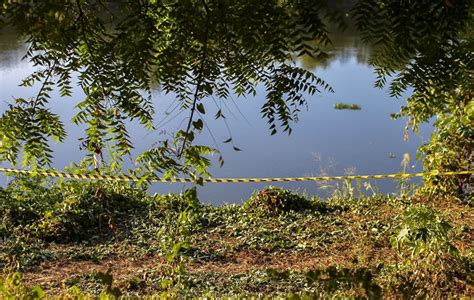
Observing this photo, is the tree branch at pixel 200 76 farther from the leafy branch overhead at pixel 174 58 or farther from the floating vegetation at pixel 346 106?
the floating vegetation at pixel 346 106

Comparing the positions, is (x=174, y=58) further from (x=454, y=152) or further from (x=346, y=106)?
(x=346, y=106)

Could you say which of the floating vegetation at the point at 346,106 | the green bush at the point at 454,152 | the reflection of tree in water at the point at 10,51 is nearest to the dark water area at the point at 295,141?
the floating vegetation at the point at 346,106

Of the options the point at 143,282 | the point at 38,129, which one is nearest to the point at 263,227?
the point at 143,282

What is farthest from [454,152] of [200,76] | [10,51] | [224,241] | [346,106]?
[10,51]

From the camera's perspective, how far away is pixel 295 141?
1010cm

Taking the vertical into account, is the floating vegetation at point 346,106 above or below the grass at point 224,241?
above

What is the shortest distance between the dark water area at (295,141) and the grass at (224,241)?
146 cm

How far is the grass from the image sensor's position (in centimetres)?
413

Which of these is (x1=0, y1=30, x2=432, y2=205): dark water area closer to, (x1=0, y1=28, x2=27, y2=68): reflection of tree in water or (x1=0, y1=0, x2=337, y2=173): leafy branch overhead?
(x1=0, y1=28, x2=27, y2=68): reflection of tree in water

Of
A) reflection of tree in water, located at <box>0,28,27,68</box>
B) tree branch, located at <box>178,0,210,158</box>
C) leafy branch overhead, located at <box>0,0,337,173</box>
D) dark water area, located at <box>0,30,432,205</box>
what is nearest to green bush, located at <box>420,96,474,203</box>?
dark water area, located at <box>0,30,432,205</box>

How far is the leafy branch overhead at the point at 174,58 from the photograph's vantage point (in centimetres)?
171

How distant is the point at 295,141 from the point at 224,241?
185 inches

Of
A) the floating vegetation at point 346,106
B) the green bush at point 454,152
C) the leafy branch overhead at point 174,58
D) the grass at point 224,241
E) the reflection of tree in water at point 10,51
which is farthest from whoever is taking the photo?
the reflection of tree in water at point 10,51

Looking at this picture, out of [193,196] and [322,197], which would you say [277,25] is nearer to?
[193,196]
